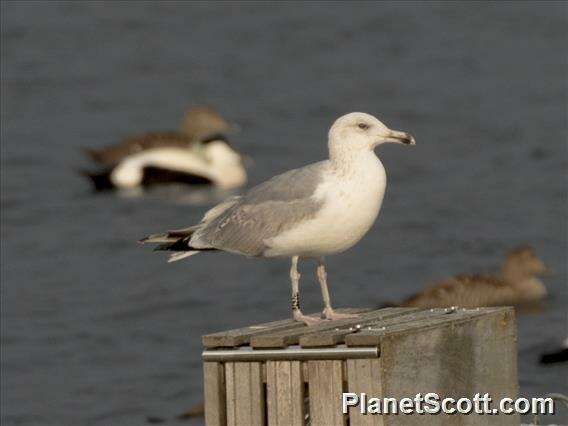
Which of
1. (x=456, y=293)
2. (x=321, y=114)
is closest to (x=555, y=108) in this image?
(x=321, y=114)

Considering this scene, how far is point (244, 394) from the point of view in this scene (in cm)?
792

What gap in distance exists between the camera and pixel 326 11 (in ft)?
123

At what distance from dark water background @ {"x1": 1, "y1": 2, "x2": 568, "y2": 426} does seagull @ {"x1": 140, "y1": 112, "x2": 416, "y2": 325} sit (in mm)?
3963

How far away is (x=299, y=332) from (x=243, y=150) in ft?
61.3

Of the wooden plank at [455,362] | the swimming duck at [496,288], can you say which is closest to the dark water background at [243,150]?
the swimming duck at [496,288]

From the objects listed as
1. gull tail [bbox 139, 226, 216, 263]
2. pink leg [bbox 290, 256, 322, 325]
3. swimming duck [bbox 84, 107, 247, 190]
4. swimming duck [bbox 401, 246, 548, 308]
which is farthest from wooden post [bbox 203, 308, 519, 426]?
swimming duck [bbox 84, 107, 247, 190]

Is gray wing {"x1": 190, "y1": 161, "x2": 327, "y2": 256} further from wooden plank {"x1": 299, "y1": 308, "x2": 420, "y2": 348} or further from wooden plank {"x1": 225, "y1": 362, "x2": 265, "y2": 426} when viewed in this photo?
wooden plank {"x1": 225, "y1": 362, "x2": 265, "y2": 426}

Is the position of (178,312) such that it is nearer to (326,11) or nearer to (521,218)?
(521,218)

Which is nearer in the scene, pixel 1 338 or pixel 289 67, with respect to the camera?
pixel 1 338

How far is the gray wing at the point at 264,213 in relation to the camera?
350 inches

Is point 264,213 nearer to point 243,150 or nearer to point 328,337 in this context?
point 328,337

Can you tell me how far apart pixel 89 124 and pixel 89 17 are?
896 cm

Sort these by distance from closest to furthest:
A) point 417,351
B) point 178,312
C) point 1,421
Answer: point 417,351, point 1,421, point 178,312

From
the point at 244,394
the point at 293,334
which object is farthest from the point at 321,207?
the point at 244,394
